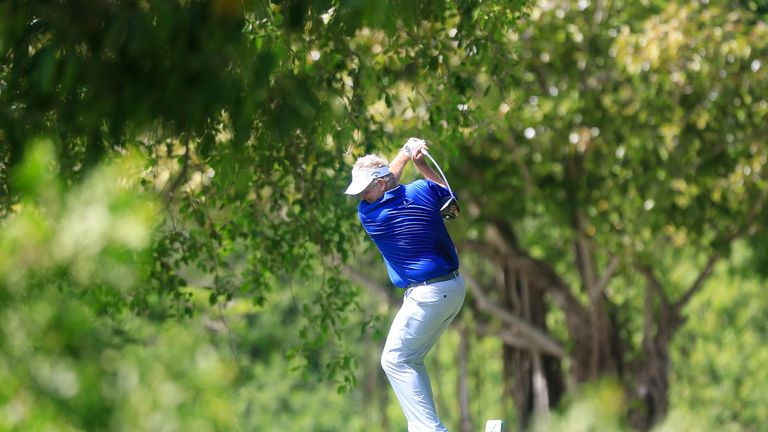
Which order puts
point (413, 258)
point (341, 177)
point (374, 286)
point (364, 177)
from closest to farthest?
point (364, 177), point (413, 258), point (341, 177), point (374, 286)

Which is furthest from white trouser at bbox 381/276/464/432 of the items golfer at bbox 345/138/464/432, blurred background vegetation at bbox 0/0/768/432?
blurred background vegetation at bbox 0/0/768/432

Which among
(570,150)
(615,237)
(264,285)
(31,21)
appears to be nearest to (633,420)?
(615,237)

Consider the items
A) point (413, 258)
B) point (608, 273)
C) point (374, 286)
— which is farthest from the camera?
point (374, 286)

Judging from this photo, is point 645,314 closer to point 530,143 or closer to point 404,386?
point 530,143

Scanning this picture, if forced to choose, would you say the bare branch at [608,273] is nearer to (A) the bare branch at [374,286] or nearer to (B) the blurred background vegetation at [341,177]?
(B) the blurred background vegetation at [341,177]

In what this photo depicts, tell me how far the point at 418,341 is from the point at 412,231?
55 centimetres

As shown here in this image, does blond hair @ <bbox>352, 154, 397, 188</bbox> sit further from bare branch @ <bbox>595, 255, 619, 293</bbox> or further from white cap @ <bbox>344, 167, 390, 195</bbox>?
bare branch @ <bbox>595, 255, 619, 293</bbox>

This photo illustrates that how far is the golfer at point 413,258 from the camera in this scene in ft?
22.1

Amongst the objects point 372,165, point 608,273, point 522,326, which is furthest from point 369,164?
point 522,326

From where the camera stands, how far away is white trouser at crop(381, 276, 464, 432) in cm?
678

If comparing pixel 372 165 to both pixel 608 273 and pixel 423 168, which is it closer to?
pixel 423 168

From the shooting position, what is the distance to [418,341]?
6859 mm

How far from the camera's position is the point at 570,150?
14055 millimetres

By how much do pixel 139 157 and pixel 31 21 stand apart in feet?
2.60
